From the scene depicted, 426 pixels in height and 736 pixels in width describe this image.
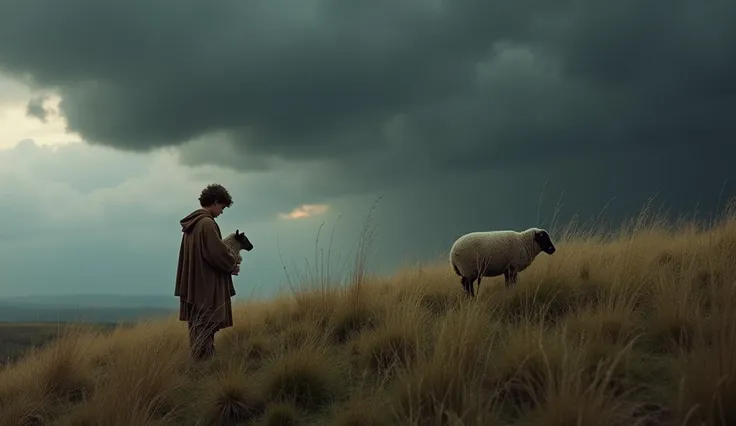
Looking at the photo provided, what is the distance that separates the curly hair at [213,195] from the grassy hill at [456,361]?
1.95 metres

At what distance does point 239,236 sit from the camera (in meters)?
8.80

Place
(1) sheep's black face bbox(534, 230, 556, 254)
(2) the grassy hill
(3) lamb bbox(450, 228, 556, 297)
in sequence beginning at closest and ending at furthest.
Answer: (2) the grassy hill
(3) lamb bbox(450, 228, 556, 297)
(1) sheep's black face bbox(534, 230, 556, 254)

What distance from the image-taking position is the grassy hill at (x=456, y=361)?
13.4 ft

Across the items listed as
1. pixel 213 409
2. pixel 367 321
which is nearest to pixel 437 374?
pixel 213 409

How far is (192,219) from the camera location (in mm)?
7973

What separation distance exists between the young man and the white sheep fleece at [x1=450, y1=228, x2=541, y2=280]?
3060 mm

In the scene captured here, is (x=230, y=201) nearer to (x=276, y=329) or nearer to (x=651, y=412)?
(x=276, y=329)

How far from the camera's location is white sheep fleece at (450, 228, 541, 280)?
822 cm

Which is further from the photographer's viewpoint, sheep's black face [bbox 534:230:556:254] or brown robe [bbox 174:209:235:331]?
sheep's black face [bbox 534:230:556:254]

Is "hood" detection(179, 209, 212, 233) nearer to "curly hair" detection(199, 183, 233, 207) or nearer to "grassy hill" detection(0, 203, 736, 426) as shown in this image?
"curly hair" detection(199, 183, 233, 207)

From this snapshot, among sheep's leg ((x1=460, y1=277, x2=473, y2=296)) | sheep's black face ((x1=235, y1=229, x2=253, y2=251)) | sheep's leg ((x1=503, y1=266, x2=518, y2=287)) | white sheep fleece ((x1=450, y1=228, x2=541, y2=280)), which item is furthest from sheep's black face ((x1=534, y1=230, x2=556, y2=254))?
sheep's black face ((x1=235, y1=229, x2=253, y2=251))

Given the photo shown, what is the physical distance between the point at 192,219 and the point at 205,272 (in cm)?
73

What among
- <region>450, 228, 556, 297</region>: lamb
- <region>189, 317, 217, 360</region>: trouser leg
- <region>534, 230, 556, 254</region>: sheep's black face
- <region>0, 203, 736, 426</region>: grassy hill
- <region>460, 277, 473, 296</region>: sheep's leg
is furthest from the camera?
<region>534, 230, 556, 254</region>: sheep's black face

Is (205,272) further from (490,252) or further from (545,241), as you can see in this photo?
(545,241)
